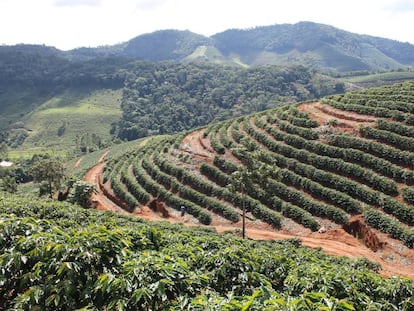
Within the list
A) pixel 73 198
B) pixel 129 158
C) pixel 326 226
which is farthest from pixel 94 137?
pixel 326 226

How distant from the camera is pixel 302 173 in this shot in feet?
142

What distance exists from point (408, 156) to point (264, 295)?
36517 millimetres

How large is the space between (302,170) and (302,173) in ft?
1.20

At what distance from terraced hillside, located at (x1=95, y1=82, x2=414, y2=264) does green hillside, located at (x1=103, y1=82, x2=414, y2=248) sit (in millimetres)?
110

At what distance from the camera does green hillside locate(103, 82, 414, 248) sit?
120 feet

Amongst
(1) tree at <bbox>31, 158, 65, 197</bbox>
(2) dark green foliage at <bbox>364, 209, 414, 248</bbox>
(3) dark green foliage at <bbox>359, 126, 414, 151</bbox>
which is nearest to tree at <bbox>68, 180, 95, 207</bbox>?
(1) tree at <bbox>31, 158, 65, 197</bbox>

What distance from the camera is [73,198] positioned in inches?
1928

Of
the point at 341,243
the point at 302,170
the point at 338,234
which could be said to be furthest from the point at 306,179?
the point at 341,243

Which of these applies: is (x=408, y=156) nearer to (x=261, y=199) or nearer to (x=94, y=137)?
(x=261, y=199)

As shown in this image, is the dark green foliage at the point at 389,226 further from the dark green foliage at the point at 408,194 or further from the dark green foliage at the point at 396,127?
the dark green foliage at the point at 396,127

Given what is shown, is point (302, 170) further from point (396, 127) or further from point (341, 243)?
point (396, 127)

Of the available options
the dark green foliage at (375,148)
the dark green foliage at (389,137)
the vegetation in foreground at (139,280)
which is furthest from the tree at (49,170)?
the vegetation in foreground at (139,280)

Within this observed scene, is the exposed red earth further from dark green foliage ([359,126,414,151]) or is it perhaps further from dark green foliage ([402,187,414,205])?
dark green foliage ([402,187,414,205])

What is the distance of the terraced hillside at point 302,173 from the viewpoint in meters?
36.4
